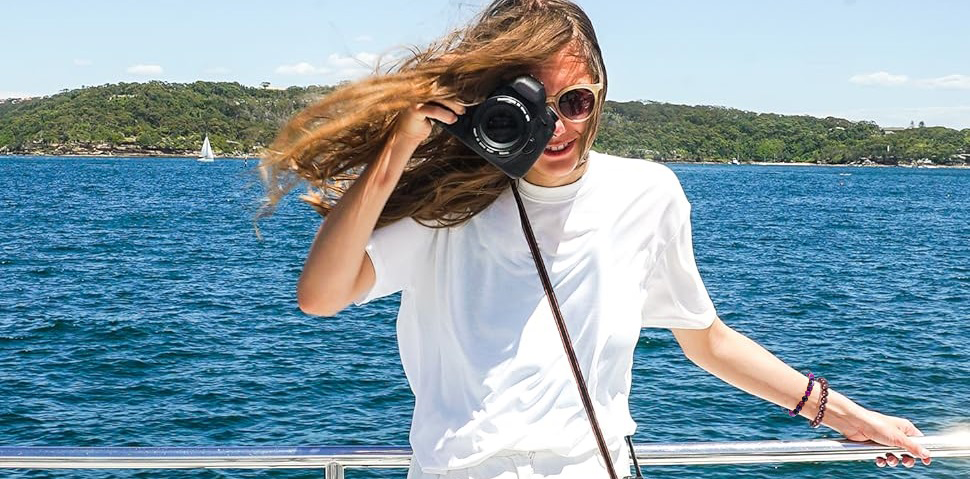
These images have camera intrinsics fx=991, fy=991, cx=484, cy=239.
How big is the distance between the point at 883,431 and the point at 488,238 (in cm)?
112

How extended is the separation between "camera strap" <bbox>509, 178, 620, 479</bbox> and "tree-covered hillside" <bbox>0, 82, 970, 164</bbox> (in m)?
115

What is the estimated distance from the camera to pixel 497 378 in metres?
1.81

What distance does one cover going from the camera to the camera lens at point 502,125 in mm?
1763

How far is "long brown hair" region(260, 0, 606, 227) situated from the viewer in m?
1.79

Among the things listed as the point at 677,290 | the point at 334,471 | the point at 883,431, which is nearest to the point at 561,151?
the point at 677,290

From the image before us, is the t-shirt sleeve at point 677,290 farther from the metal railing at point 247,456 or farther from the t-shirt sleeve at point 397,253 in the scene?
the t-shirt sleeve at point 397,253

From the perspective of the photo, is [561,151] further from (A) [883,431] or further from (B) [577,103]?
(A) [883,431]

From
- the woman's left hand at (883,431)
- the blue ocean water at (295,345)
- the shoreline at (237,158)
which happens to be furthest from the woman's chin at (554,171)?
the shoreline at (237,158)

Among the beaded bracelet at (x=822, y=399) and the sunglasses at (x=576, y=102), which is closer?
the sunglasses at (x=576, y=102)

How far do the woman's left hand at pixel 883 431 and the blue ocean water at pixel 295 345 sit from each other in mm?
1482

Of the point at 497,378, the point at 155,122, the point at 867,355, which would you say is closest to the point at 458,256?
the point at 497,378

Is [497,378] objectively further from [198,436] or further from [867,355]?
[867,355]

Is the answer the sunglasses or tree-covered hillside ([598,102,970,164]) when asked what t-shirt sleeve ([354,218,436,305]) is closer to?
the sunglasses

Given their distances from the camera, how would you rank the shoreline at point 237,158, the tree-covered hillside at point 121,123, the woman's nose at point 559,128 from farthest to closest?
1. the shoreline at point 237,158
2. the tree-covered hillside at point 121,123
3. the woman's nose at point 559,128
